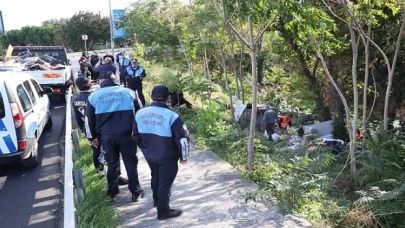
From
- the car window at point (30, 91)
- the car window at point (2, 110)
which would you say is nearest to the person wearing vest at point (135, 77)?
the car window at point (30, 91)

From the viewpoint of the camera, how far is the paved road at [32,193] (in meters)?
4.91

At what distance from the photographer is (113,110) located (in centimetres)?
472

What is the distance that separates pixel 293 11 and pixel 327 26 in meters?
1.22

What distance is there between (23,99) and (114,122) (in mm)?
2950

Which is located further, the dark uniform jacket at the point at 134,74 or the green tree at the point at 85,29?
the green tree at the point at 85,29

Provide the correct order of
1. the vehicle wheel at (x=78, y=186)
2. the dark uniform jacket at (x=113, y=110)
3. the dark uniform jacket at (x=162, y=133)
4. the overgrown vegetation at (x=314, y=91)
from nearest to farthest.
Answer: the dark uniform jacket at (x=162, y=133)
the vehicle wheel at (x=78, y=186)
the dark uniform jacket at (x=113, y=110)
the overgrown vegetation at (x=314, y=91)

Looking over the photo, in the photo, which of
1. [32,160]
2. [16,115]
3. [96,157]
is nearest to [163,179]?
[96,157]

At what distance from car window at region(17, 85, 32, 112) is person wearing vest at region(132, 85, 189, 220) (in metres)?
3.29

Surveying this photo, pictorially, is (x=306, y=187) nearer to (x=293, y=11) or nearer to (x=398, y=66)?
(x=293, y=11)

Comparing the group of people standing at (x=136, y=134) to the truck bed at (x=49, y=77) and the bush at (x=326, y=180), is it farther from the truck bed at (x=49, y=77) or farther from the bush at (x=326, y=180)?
the truck bed at (x=49, y=77)

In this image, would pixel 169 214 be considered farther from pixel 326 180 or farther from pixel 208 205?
pixel 326 180

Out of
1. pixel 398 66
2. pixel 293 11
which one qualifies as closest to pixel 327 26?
pixel 293 11

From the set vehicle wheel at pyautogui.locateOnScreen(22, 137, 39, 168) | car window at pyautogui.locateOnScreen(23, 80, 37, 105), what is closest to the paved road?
vehicle wheel at pyautogui.locateOnScreen(22, 137, 39, 168)

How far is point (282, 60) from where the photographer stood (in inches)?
509
